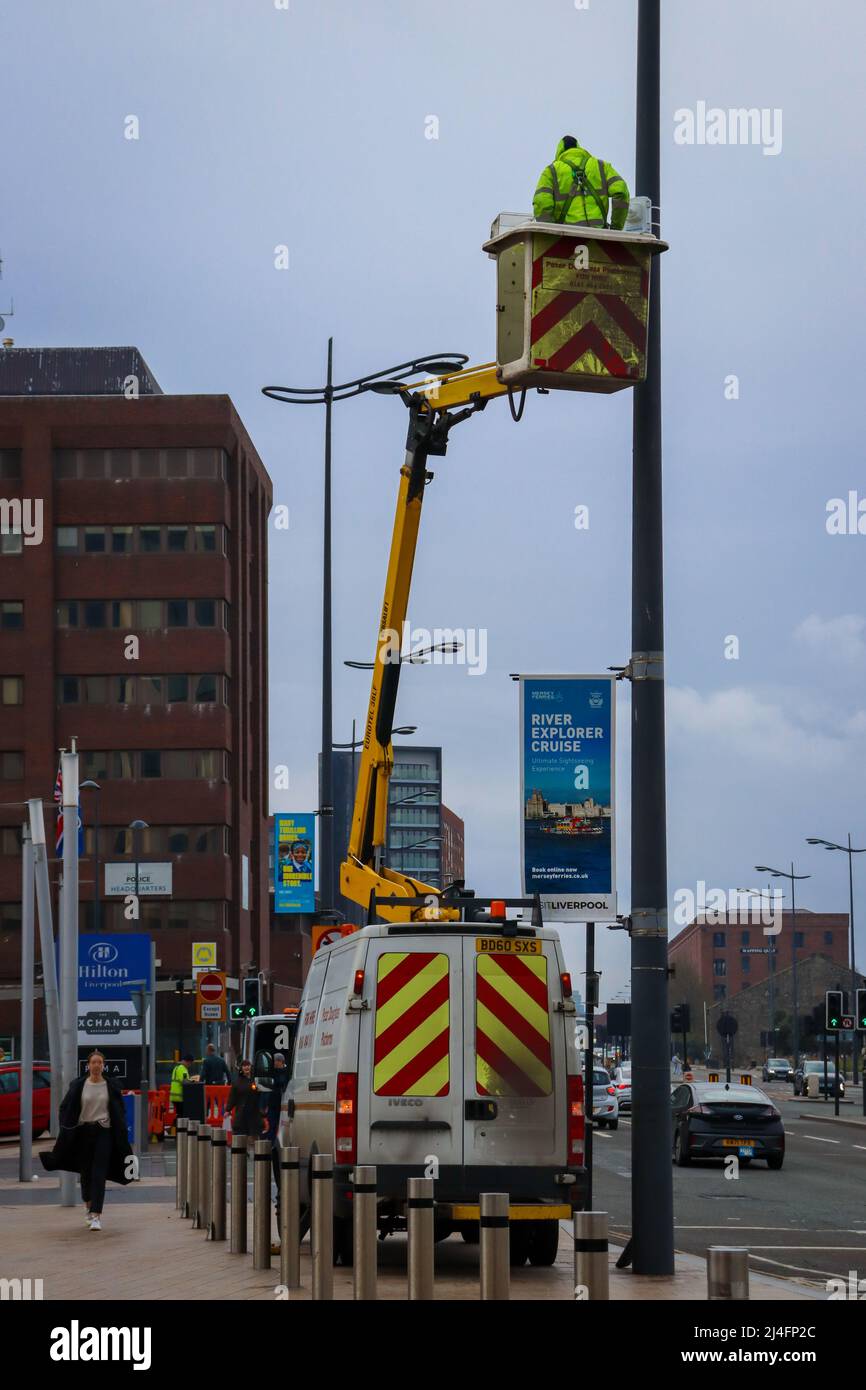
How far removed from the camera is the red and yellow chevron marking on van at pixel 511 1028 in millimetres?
14188

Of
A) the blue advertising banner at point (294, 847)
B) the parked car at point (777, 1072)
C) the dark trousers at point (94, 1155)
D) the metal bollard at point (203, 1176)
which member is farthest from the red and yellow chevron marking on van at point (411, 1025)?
the parked car at point (777, 1072)

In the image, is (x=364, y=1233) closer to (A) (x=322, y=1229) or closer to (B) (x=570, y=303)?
(A) (x=322, y=1229)

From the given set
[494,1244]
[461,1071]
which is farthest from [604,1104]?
[494,1244]

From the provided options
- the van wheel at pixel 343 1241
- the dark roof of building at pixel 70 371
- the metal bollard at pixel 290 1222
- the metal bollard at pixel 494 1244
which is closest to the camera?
the metal bollard at pixel 494 1244

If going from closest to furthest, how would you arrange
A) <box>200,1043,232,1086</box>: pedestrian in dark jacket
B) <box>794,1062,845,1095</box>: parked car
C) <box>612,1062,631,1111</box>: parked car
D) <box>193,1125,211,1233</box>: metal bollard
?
<box>193,1125,211,1233</box>: metal bollard
<box>200,1043,232,1086</box>: pedestrian in dark jacket
<box>612,1062,631,1111</box>: parked car
<box>794,1062,845,1095</box>: parked car

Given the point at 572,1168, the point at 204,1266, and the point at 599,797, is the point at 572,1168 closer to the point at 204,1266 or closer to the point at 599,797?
the point at 204,1266

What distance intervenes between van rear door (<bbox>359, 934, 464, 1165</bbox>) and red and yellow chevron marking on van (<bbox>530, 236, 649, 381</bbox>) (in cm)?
440

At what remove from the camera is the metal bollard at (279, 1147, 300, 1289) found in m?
13.0

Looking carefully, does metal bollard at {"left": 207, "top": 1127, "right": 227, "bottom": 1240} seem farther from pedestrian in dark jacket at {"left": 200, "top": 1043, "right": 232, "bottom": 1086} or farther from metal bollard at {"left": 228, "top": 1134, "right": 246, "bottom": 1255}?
pedestrian in dark jacket at {"left": 200, "top": 1043, "right": 232, "bottom": 1086}

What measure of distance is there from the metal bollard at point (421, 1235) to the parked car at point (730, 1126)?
23114 millimetres

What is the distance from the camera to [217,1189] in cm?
1772

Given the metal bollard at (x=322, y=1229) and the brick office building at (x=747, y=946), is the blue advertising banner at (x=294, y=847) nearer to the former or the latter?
the metal bollard at (x=322, y=1229)

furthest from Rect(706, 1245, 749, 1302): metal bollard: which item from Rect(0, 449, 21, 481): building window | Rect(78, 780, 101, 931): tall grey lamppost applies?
Rect(0, 449, 21, 481): building window

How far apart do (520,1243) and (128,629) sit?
67741 mm
